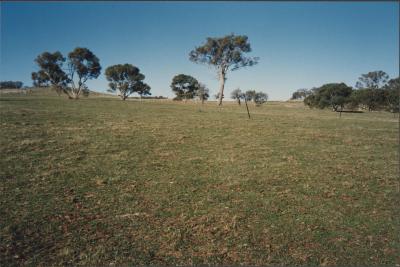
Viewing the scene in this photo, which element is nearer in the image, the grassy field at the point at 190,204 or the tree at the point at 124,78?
the grassy field at the point at 190,204

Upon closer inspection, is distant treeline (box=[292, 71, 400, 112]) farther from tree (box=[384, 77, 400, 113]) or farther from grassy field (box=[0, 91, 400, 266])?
grassy field (box=[0, 91, 400, 266])

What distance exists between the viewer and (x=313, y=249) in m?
5.82

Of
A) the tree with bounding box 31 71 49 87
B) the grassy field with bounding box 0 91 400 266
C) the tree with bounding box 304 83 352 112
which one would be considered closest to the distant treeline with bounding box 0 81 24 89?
the tree with bounding box 31 71 49 87

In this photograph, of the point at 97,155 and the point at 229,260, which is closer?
the point at 229,260

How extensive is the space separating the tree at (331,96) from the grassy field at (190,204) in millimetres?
69718

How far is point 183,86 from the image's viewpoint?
114 metres

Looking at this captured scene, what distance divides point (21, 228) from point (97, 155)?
19.2 ft

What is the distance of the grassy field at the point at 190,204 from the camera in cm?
561

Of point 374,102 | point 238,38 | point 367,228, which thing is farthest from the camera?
point 374,102

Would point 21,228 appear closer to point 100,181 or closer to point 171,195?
point 100,181

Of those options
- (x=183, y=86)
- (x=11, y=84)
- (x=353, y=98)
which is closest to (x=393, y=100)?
(x=353, y=98)

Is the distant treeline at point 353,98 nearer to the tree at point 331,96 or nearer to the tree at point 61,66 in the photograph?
the tree at point 331,96

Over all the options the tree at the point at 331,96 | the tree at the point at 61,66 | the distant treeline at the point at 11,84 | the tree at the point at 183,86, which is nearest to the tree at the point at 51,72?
the tree at the point at 61,66

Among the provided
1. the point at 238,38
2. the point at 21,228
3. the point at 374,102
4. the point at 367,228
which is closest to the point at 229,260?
the point at 367,228
